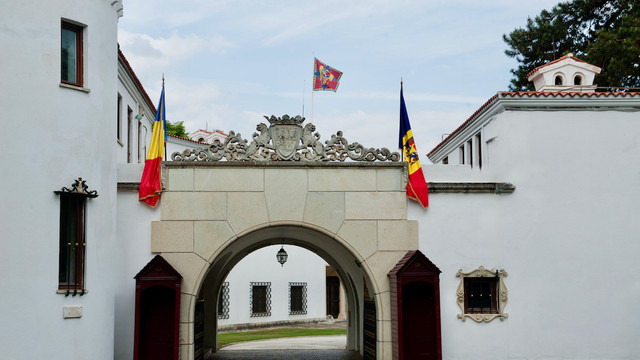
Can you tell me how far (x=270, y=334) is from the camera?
32188 millimetres

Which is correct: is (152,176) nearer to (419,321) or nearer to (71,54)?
(71,54)

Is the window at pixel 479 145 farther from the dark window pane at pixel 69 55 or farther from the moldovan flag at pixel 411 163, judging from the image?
the dark window pane at pixel 69 55

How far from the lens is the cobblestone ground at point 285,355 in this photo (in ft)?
70.7

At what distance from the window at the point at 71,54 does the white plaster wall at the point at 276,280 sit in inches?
880

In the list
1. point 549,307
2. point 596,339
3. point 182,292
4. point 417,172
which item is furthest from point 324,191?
point 596,339

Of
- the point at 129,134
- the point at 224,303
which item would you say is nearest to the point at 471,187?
the point at 129,134

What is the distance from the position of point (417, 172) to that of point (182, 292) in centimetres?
569

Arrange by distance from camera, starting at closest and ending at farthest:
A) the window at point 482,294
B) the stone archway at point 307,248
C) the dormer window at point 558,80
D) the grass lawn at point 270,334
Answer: the window at point 482,294 → the stone archway at point 307,248 → the dormer window at point 558,80 → the grass lawn at point 270,334

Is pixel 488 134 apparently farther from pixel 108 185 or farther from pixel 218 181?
pixel 108 185

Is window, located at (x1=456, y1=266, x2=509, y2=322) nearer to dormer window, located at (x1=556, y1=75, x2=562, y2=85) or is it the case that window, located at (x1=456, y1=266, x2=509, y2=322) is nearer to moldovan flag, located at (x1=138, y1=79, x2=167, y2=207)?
moldovan flag, located at (x1=138, y1=79, x2=167, y2=207)

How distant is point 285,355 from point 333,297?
1951cm

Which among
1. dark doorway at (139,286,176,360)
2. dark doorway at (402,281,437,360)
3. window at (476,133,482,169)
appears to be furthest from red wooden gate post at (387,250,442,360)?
dark doorway at (139,286,176,360)

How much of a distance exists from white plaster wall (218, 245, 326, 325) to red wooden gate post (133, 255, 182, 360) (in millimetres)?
19567

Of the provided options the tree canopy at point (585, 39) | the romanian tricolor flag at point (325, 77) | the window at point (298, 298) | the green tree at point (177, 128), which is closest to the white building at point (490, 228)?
the romanian tricolor flag at point (325, 77)
